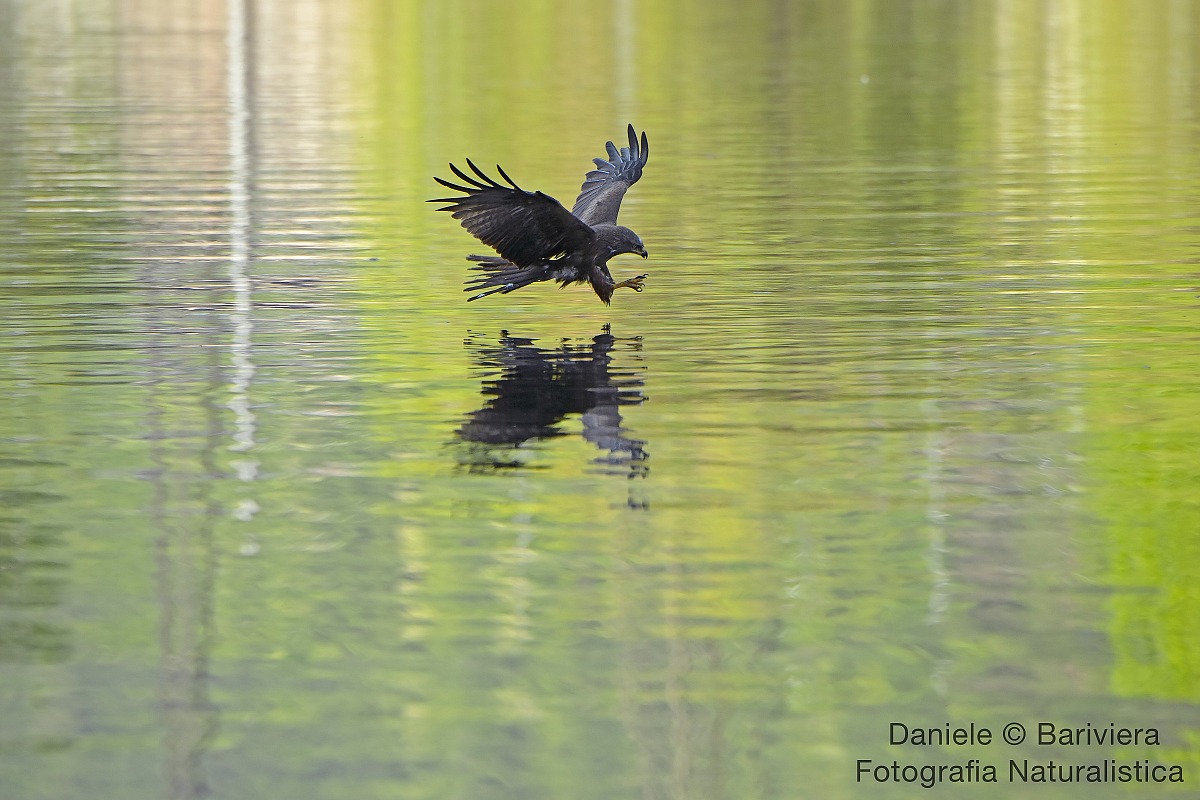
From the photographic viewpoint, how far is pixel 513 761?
6402mm

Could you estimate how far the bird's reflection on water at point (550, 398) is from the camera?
→ 10.1m

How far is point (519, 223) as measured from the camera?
1241 cm

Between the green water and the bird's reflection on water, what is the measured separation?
1.3 inches

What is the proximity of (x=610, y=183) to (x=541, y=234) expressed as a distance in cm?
182

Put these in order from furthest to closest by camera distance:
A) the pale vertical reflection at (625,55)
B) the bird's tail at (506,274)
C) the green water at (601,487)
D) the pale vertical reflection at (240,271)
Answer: the pale vertical reflection at (625,55) → the bird's tail at (506,274) → the pale vertical reflection at (240,271) → the green water at (601,487)

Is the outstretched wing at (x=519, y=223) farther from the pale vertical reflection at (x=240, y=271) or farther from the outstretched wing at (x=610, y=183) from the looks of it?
the pale vertical reflection at (x=240, y=271)

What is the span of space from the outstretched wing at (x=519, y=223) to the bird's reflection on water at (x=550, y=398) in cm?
61

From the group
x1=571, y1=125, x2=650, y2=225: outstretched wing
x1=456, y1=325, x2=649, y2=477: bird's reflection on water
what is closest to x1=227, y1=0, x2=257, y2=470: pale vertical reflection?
x1=456, y1=325, x2=649, y2=477: bird's reflection on water

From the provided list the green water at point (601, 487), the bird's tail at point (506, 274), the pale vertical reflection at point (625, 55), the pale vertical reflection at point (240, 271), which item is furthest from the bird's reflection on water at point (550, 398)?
the pale vertical reflection at point (625, 55)

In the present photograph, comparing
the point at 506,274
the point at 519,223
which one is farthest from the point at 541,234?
the point at 506,274

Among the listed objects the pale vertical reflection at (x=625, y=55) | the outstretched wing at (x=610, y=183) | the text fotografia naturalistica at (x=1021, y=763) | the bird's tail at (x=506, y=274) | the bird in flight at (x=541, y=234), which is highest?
the pale vertical reflection at (x=625, y=55)

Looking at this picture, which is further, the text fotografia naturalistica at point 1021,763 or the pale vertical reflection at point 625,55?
the pale vertical reflection at point 625,55

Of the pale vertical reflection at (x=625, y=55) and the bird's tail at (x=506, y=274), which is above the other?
the pale vertical reflection at (x=625, y=55)

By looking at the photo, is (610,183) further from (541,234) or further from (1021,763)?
(1021,763)
